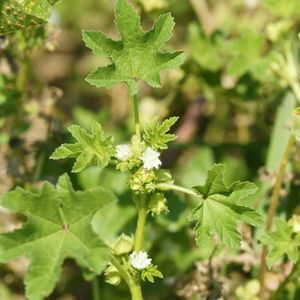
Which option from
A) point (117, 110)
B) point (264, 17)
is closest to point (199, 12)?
point (264, 17)

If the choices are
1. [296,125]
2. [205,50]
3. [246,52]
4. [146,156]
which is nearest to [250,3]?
[205,50]

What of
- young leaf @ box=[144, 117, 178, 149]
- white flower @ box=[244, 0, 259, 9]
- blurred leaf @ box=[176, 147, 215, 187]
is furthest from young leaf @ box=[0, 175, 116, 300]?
white flower @ box=[244, 0, 259, 9]

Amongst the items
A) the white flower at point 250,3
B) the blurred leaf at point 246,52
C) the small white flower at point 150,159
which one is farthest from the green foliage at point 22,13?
the white flower at point 250,3

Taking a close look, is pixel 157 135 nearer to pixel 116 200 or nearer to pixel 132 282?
pixel 116 200

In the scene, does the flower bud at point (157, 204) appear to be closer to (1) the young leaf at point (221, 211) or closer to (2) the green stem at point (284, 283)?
(1) the young leaf at point (221, 211)

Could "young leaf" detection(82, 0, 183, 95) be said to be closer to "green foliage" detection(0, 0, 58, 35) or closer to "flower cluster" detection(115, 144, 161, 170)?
"flower cluster" detection(115, 144, 161, 170)

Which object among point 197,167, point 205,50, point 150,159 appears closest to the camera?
point 150,159
